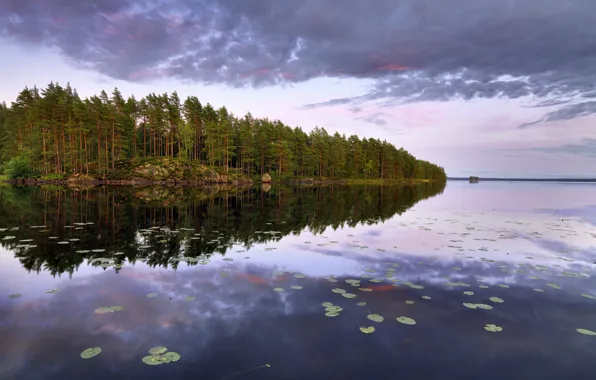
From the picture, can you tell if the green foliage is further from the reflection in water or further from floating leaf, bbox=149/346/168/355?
floating leaf, bbox=149/346/168/355

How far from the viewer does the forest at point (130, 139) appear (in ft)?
241

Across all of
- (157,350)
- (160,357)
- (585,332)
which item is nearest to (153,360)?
(160,357)

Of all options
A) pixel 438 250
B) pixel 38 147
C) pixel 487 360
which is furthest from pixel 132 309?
pixel 38 147

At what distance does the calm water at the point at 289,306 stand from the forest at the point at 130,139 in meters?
68.0

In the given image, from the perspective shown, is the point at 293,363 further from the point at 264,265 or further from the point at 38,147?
the point at 38,147

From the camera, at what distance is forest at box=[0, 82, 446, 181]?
7350 centimetres

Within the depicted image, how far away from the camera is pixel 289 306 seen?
8344mm

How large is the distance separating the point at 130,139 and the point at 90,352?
306 ft

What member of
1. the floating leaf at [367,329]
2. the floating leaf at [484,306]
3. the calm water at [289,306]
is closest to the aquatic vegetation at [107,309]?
the calm water at [289,306]

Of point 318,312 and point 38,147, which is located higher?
point 38,147

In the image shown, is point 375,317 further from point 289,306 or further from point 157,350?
point 157,350

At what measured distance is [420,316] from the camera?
25.8 feet

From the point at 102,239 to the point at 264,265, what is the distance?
957 centimetres

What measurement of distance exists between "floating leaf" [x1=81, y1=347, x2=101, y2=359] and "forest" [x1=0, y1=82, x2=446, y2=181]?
3081 inches
